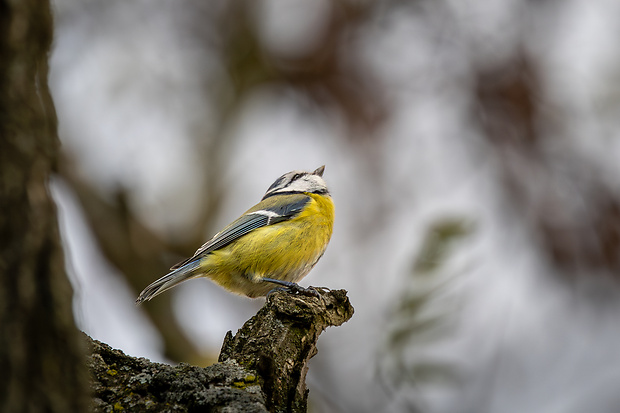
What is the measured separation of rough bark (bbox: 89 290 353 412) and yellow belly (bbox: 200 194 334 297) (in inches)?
64.6

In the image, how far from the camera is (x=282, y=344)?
6.95ft

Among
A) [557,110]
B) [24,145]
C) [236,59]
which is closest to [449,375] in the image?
[557,110]

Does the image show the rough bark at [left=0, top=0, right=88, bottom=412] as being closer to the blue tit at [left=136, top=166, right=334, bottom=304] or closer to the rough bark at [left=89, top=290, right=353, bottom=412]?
the rough bark at [left=89, top=290, right=353, bottom=412]

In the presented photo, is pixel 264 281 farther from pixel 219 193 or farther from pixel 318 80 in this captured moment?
pixel 318 80

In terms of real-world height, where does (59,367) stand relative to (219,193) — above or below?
below

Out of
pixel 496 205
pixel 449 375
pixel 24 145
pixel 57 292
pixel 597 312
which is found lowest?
pixel 57 292

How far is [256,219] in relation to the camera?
4.30 m

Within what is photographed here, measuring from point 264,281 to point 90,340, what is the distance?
197 cm

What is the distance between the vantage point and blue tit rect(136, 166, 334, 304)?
3.98 m

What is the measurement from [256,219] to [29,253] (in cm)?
321

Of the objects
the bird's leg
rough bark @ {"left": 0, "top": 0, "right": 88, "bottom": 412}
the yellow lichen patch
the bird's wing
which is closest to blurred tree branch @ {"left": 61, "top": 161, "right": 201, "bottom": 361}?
the bird's wing

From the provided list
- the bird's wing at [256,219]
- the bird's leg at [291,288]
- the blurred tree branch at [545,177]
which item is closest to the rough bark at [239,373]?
the bird's leg at [291,288]

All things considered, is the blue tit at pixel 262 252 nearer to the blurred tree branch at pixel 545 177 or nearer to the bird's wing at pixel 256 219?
the bird's wing at pixel 256 219

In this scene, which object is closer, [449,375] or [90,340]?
[90,340]
